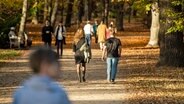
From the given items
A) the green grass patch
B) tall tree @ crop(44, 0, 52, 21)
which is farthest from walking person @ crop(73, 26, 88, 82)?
tall tree @ crop(44, 0, 52, 21)

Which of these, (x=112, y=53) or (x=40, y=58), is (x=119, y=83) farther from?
(x=40, y=58)

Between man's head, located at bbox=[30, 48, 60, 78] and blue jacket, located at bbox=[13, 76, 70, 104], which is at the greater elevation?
man's head, located at bbox=[30, 48, 60, 78]

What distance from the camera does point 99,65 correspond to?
81.0 ft

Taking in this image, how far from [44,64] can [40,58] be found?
0.07 meters

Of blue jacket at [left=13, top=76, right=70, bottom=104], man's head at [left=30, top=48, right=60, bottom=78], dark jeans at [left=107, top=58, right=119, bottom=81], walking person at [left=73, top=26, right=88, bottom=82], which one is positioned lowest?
dark jeans at [left=107, top=58, right=119, bottom=81]

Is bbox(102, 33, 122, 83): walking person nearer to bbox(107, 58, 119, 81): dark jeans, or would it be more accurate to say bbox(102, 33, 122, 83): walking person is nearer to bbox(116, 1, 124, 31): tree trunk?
bbox(107, 58, 119, 81): dark jeans

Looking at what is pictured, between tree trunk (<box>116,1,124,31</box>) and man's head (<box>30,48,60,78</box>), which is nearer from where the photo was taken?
man's head (<box>30,48,60,78</box>)

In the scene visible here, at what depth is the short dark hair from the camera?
5121 mm

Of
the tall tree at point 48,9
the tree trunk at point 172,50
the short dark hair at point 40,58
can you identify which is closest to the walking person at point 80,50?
the tree trunk at point 172,50

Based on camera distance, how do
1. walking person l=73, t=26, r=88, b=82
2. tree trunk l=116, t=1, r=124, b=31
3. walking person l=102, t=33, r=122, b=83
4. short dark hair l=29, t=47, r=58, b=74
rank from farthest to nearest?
tree trunk l=116, t=1, r=124, b=31 → walking person l=102, t=33, r=122, b=83 → walking person l=73, t=26, r=88, b=82 → short dark hair l=29, t=47, r=58, b=74

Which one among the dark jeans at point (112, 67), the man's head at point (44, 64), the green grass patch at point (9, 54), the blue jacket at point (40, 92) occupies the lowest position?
the green grass patch at point (9, 54)

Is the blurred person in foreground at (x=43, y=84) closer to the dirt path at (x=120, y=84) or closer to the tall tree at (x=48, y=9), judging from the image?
the dirt path at (x=120, y=84)

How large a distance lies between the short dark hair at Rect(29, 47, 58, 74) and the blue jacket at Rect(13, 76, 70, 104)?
11 centimetres

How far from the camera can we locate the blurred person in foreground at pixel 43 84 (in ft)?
16.4
